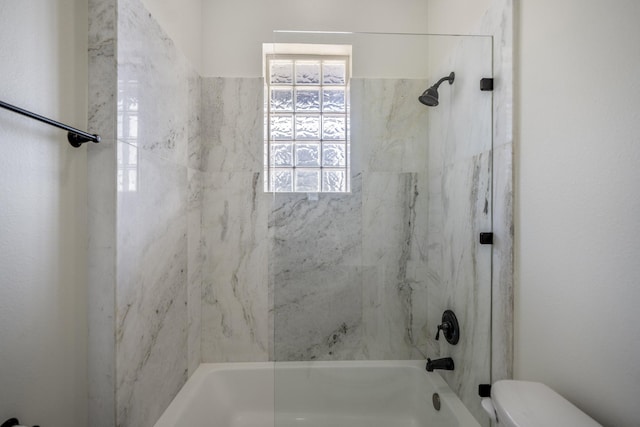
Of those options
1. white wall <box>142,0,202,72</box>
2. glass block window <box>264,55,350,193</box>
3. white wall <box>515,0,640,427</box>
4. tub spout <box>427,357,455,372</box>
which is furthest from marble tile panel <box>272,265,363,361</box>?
white wall <box>142,0,202,72</box>

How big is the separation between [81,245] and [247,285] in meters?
0.97

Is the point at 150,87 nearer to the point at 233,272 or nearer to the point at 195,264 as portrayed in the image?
the point at 195,264

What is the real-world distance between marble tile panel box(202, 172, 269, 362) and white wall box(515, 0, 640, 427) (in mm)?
1320

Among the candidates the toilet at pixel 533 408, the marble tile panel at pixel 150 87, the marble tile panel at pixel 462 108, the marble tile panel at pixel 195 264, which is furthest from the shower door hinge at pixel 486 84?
the marble tile panel at pixel 195 264

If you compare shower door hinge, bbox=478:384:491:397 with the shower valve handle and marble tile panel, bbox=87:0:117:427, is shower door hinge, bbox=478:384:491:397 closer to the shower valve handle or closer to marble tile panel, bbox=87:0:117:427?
the shower valve handle

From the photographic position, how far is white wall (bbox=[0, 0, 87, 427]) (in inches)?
29.2

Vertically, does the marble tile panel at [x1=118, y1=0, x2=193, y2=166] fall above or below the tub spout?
above

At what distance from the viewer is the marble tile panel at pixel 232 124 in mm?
1823

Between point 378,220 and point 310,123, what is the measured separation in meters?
0.56

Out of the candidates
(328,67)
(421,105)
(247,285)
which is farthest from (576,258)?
(247,285)

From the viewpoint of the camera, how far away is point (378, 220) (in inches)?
56.2

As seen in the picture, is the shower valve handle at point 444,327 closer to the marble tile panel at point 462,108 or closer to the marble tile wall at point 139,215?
the marble tile panel at point 462,108

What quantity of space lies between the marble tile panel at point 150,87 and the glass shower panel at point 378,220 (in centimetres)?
48

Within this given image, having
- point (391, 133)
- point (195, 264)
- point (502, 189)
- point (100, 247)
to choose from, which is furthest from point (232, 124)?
point (502, 189)
